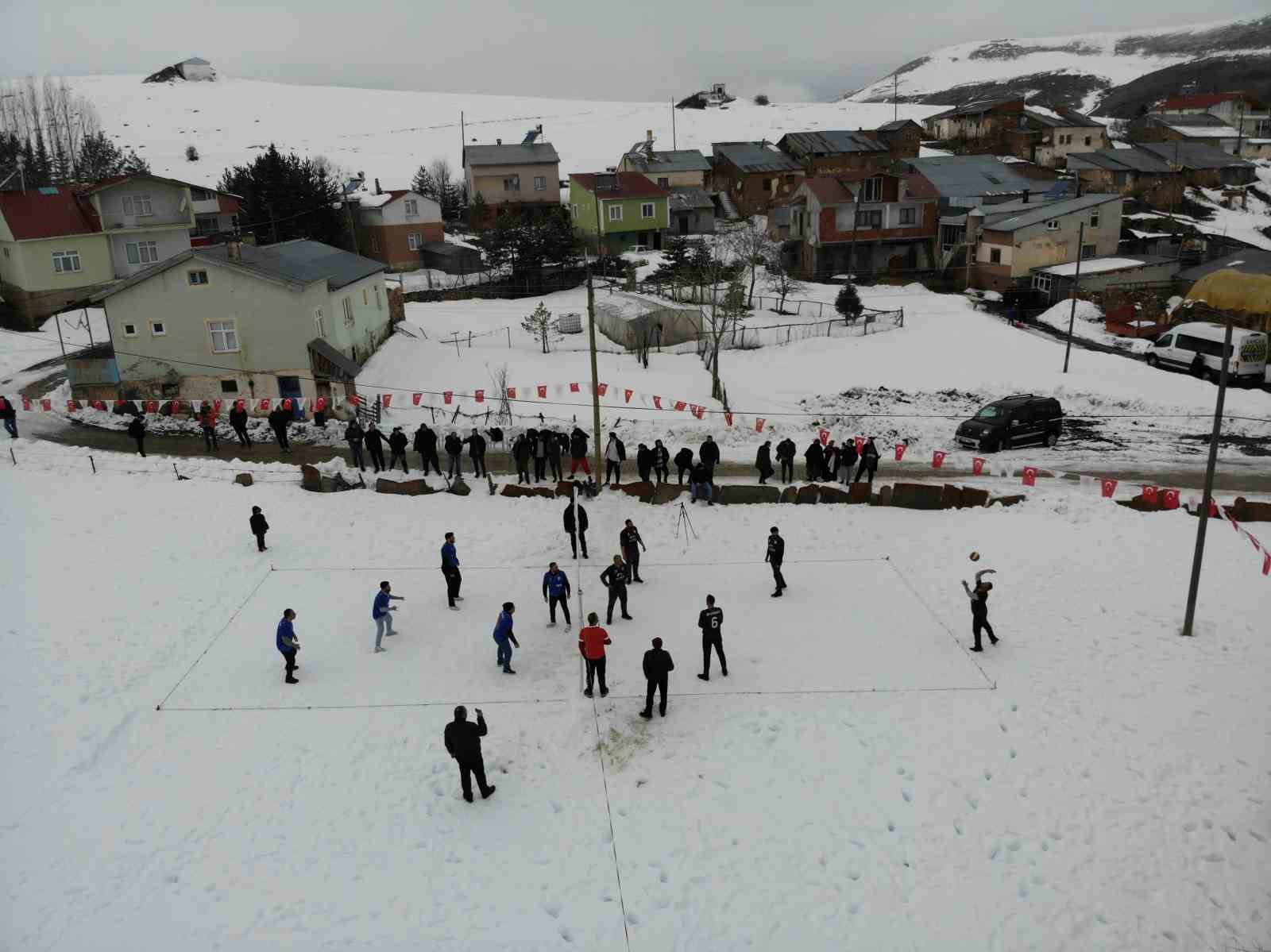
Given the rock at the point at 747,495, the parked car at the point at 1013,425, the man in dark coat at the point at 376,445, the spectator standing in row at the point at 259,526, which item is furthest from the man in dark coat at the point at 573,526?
the parked car at the point at 1013,425

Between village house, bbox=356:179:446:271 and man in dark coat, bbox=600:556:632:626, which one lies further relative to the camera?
village house, bbox=356:179:446:271

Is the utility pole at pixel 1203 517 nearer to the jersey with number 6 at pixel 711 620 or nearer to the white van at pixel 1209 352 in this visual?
the jersey with number 6 at pixel 711 620

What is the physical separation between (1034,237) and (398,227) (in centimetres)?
4125

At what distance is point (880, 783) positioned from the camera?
1247 centimetres

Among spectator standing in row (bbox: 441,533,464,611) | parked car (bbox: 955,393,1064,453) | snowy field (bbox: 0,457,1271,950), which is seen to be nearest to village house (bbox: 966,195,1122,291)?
parked car (bbox: 955,393,1064,453)

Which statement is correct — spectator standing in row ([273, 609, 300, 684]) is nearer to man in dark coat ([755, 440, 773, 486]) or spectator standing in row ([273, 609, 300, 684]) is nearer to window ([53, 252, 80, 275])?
man in dark coat ([755, 440, 773, 486])

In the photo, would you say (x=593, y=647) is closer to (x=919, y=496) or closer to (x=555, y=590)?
(x=555, y=590)

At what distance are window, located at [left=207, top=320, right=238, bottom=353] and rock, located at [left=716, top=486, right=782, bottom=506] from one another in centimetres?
1920

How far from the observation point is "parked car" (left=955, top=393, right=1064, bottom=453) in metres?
26.6

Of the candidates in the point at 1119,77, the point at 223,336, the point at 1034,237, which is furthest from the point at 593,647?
the point at 1119,77

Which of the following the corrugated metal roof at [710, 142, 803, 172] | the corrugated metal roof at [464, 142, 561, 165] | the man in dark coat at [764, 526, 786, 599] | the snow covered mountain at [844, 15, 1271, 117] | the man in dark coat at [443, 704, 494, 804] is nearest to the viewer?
the man in dark coat at [443, 704, 494, 804]

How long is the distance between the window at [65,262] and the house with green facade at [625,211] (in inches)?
1222

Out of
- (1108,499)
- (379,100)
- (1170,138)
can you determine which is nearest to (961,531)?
(1108,499)

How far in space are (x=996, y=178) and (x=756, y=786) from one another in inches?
2647
